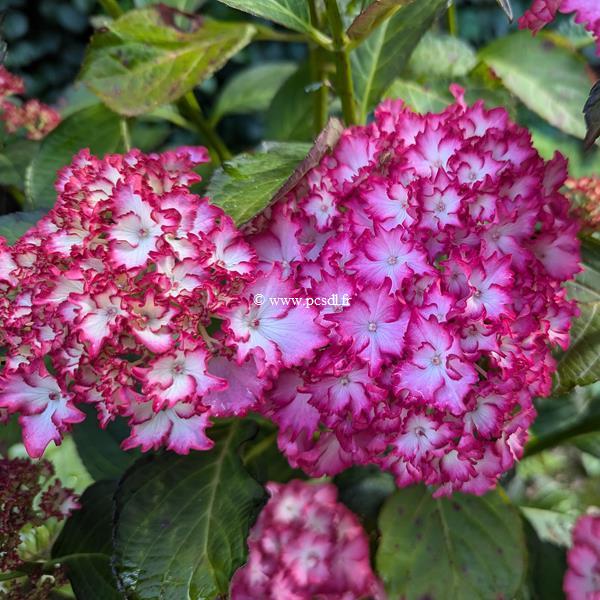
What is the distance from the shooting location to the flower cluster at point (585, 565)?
2.67 feet

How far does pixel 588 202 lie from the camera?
83cm

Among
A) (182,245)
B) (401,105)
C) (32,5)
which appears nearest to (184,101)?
(401,105)

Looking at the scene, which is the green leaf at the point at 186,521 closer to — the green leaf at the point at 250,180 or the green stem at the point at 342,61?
the green leaf at the point at 250,180

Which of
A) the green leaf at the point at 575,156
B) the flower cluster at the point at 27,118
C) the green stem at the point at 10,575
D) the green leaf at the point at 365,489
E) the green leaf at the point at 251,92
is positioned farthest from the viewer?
the green leaf at the point at 575,156

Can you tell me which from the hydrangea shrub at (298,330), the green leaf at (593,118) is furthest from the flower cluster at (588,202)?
the green leaf at (593,118)

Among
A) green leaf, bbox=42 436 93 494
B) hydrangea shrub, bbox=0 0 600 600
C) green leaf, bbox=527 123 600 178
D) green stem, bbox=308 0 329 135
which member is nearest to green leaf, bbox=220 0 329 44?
hydrangea shrub, bbox=0 0 600 600

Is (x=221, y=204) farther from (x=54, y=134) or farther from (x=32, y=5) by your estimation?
(x=32, y=5)

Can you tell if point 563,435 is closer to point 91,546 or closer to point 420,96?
point 420,96

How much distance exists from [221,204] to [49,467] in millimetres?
366

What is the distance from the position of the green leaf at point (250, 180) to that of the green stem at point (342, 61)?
0.10 m

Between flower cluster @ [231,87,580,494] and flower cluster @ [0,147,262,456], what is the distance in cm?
4

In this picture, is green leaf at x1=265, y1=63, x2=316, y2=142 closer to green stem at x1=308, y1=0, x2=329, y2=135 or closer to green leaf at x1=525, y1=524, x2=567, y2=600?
green stem at x1=308, y1=0, x2=329, y2=135

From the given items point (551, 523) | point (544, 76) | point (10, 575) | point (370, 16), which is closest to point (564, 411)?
point (551, 523)

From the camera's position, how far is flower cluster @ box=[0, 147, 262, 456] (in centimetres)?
62
